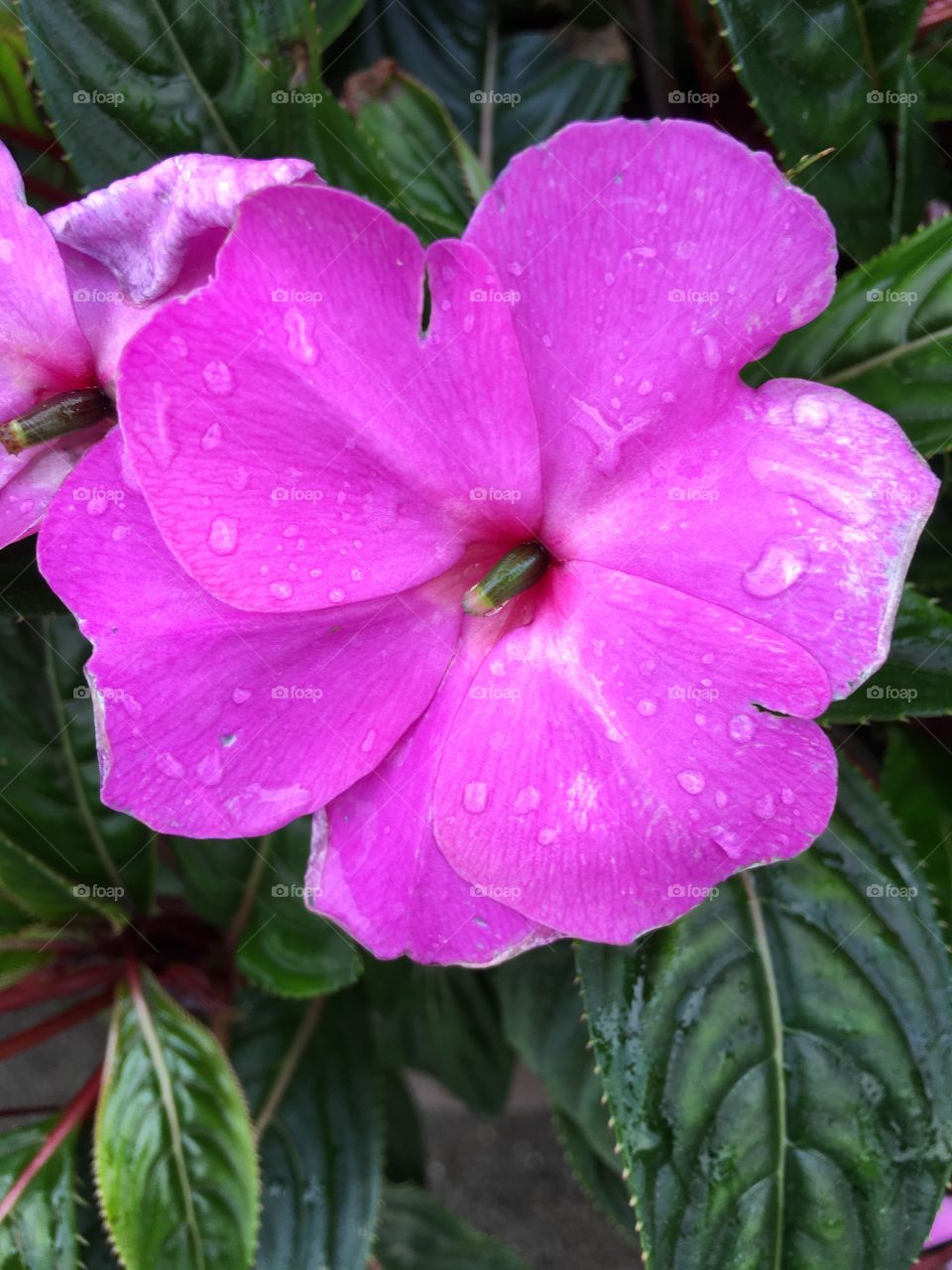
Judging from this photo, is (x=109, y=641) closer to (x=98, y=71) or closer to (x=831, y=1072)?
(x=98, y=71)

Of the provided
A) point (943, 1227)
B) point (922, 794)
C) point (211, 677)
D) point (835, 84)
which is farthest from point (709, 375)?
point (943, 1227)

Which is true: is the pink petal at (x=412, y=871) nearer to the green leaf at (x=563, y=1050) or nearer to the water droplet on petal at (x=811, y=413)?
the water droplet on petal at (x=811, y=413)

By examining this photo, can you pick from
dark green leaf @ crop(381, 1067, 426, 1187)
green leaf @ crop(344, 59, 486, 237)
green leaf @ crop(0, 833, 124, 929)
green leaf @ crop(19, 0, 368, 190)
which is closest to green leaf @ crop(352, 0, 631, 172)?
green leaf @ crop(344, 59, 486, 237)

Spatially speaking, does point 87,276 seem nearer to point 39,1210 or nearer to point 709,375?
point 709,375

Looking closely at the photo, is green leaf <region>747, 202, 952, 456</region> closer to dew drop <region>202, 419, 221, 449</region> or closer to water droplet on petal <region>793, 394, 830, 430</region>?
water droplet on petal <region>793, 394, 830, 430</region>

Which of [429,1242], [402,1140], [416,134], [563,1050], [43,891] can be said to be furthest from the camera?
[402,1140]

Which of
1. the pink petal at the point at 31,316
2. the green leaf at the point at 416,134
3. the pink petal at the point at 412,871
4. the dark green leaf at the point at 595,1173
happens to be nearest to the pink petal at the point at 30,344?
the pink petal at the point at 31,316

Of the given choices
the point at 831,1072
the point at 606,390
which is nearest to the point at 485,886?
the point at 606,390
